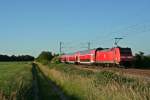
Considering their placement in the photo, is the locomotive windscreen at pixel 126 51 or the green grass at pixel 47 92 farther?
the locomotive windscreen at pixel 126 51

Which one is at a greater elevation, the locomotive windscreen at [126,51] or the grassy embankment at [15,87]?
the locomotive windscreen at [126,51]

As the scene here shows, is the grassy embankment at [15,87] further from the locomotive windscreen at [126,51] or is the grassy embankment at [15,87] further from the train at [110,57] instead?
the locomotive windscreen at [126,51]

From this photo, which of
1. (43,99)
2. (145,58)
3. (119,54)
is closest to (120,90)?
(43,99)

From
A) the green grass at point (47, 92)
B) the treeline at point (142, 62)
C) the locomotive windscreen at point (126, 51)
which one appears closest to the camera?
the green grass at point (47, 92)

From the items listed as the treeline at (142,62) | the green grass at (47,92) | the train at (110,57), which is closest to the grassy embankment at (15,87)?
the green grass at (47,92)

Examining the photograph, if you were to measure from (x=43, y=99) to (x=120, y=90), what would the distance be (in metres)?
9.27

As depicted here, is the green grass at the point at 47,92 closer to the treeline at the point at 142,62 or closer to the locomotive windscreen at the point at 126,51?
the locomotive windscreen at the point at 126,51

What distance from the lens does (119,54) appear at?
191 ft

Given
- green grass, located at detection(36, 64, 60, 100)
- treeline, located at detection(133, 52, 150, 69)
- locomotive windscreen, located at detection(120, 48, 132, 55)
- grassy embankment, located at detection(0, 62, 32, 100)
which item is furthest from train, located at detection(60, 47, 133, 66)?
green grass, located at detection(36, 64, 60, 100)

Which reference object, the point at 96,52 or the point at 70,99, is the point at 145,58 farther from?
the point at 70,99

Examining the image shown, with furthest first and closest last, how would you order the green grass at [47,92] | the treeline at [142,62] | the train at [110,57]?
the treeline at [142,62] → the train at [110,57] → the green grass at [47,92]

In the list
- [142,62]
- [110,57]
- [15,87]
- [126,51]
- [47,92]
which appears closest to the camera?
[15,87]

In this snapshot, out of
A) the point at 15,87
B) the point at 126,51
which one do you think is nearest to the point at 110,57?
the point at 126,51

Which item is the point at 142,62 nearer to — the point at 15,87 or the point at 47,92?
the point at 47,92
